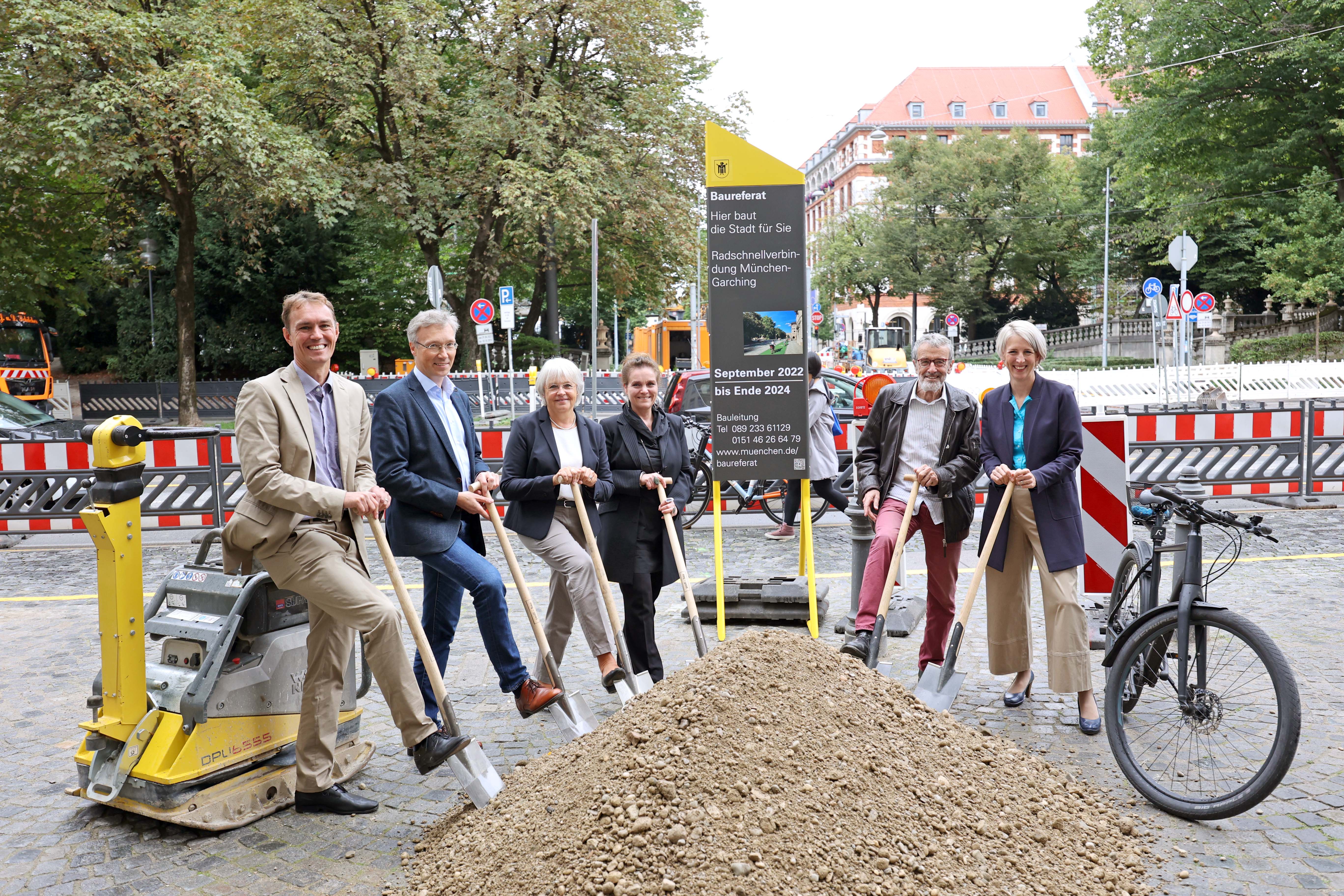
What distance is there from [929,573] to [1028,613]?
0.53 m

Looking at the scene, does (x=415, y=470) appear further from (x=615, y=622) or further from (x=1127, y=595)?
(x=1127, y=595)

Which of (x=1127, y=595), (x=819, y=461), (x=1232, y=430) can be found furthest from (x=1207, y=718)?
(x=1232, y=430)

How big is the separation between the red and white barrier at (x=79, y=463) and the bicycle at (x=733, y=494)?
5.00 meters

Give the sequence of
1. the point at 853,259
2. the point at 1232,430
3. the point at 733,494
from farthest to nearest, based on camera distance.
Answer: the point at 853,259, the point at 733,494, the point at 1232,430

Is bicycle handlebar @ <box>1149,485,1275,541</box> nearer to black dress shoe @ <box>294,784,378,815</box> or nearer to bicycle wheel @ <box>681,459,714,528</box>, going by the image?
black dress shoe @ <box>294,784,378,815</box>

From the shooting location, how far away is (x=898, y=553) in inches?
202

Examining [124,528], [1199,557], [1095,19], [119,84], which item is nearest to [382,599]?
[124,528]

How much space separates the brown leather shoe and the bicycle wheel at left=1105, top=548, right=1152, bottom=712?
7.98 ft

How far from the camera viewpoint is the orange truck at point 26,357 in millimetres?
29469

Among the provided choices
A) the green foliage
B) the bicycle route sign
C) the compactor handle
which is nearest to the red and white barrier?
the bicycle route sign

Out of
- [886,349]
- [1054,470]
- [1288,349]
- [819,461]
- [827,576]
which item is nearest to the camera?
[1054,470]

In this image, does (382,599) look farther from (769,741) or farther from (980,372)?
(980,372)

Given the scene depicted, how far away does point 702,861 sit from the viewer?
3.04m

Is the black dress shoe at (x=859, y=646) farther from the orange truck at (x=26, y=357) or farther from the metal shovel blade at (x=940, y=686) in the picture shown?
the orange truck at (x=26, y=357)
